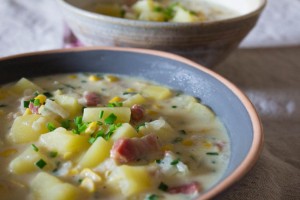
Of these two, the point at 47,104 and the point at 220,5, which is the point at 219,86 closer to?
the point at 47,104

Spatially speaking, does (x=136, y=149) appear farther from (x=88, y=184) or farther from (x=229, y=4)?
(x=229, y=4)

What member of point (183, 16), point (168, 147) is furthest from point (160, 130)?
point (183, 16)

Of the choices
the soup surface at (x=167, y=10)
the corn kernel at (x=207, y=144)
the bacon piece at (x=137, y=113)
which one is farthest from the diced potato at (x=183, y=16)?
the corn kernel at (x=207, y=144)

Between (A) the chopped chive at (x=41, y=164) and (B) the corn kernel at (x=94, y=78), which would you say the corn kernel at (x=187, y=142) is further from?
(B) the corn kernel at (x=94, y=78)

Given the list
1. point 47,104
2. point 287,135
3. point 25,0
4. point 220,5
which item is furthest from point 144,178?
point 25,0

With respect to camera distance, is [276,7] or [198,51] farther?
[276,7]

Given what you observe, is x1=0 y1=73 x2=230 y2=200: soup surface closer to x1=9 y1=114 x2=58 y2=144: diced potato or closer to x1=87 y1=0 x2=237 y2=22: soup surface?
x1=9 y1=114 x2=58 y2=144: diced potato
